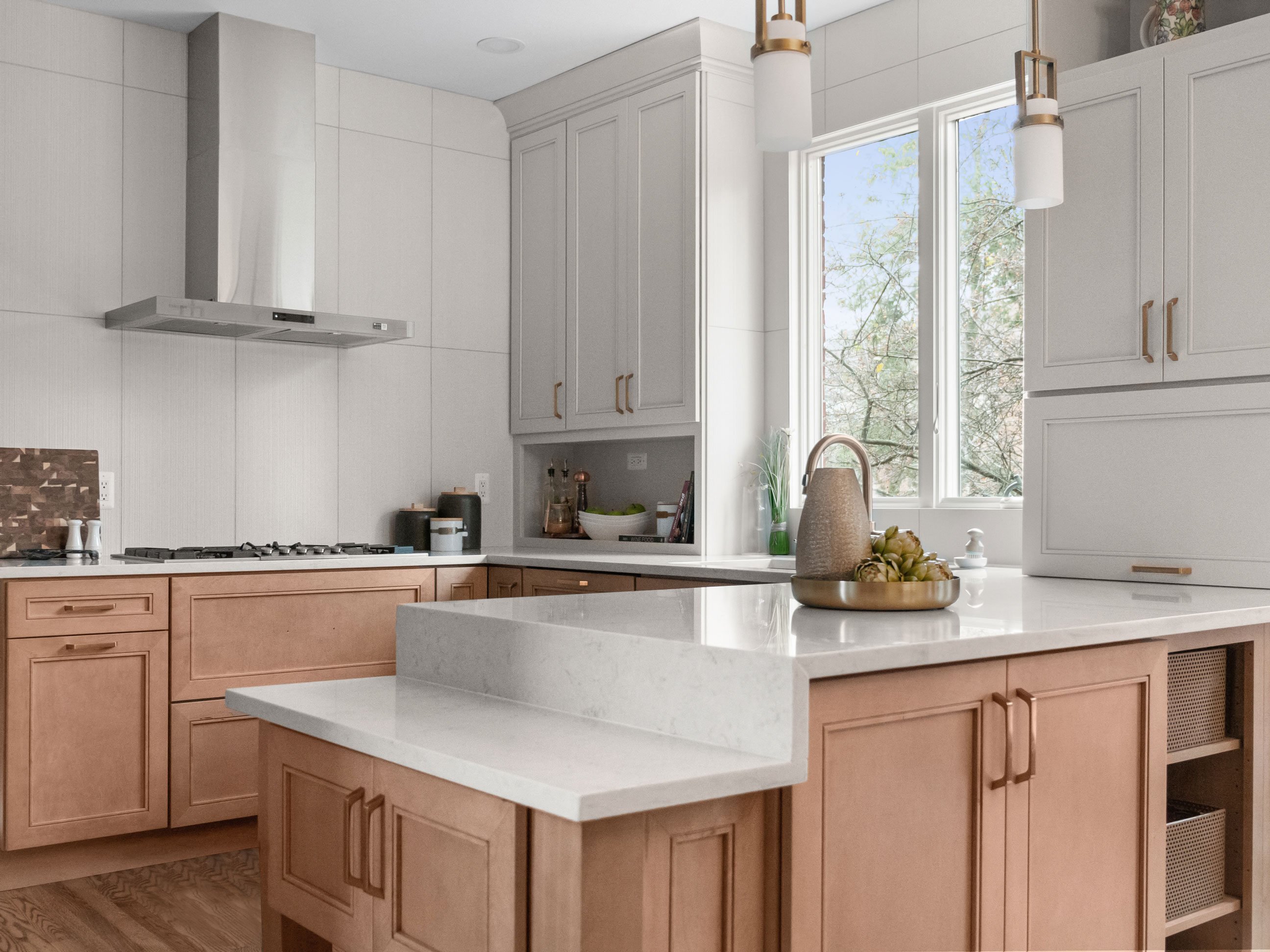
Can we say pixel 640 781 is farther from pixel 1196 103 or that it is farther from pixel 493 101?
pixel 493 101

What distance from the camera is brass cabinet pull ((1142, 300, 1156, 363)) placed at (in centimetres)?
279

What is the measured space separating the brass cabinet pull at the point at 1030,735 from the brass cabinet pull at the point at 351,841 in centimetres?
100

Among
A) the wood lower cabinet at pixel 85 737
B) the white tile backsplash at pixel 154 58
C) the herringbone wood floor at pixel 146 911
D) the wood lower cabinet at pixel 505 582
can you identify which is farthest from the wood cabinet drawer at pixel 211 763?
the white tile backsplash at pixel 154 58

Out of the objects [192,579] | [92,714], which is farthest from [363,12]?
[92,714]

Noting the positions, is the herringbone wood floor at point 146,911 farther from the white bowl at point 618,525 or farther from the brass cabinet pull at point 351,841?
the white bowl at point 618,525

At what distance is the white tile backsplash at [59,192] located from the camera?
3.81m

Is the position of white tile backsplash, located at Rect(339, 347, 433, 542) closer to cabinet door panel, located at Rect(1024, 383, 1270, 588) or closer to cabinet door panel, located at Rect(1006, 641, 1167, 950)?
cabinet door panel, located at Rect(1024, 383, 1270, 588)

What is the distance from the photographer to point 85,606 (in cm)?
335

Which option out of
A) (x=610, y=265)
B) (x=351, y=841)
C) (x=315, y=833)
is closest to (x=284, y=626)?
(x=610, y=265)

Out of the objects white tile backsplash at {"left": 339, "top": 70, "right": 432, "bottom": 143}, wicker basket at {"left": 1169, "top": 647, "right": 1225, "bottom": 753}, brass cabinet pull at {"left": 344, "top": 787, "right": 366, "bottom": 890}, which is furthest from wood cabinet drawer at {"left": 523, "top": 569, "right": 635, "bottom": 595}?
brass cabinet pull at {"left": 344, "top": 787, "right": 366, "bottom": 890}

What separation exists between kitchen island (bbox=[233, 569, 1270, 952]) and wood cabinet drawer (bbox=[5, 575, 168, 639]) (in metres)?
1.61

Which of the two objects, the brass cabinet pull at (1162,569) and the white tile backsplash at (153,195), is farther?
the white tile backsplash at (153,195)

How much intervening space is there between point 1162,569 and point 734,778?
69.1 inches

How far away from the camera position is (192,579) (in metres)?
3.54
